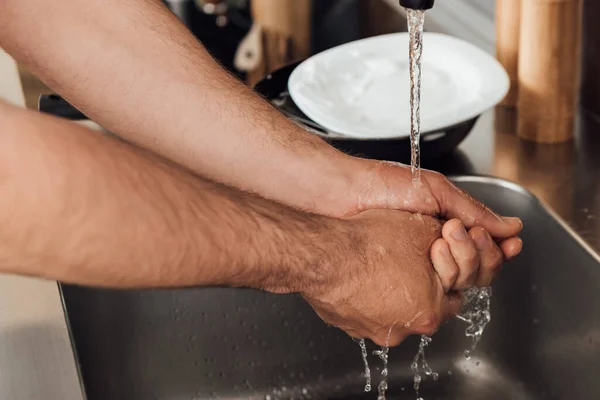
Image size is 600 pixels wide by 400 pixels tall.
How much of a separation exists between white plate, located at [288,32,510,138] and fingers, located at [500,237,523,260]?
0.16 m

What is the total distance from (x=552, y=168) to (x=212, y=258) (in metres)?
0.55

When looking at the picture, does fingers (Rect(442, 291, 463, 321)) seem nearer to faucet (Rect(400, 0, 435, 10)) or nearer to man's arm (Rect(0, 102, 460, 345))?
man's arm (Rect(0, 102, 460, 345))

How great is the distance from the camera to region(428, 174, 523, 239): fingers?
0.95 metres

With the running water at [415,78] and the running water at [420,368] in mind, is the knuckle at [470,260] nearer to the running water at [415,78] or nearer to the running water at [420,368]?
the running water at [415,78]

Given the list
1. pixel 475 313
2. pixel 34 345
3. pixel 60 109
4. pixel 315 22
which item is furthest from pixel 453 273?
pixel 315 22

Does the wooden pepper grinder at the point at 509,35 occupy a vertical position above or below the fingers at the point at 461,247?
above

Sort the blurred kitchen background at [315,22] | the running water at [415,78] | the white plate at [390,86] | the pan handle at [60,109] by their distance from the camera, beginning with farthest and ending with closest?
the blurred kitchen background at [315,22]
the pan handle at [60,109]
the white plate at [390,86]
the running water at [415,78]

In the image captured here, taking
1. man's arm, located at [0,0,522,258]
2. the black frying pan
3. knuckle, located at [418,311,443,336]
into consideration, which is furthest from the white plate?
knuckle, located at [418,311,443,336]

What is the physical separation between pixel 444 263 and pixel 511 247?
3.9 inches

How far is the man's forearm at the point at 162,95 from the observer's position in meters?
0.90

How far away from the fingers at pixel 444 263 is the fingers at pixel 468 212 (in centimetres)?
7

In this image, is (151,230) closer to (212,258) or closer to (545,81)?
(212,258)

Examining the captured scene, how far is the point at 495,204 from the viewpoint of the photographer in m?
1.07

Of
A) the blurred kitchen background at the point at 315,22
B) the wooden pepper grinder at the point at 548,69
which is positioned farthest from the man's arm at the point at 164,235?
the blurred kitchen background at the point at 315,22
